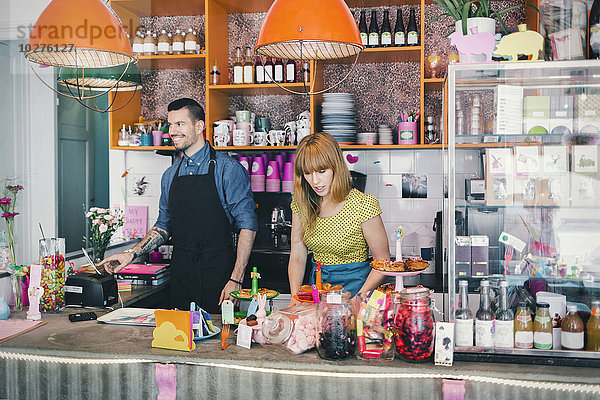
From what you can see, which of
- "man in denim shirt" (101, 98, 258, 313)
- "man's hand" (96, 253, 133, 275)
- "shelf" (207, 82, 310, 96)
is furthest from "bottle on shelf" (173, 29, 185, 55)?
"man's hand" (96, 253, 133, 275)

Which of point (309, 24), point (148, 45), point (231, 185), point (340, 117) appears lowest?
point (231, 185)

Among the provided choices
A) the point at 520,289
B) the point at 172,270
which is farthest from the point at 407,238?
the point at 520,289

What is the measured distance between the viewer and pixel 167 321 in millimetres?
1910

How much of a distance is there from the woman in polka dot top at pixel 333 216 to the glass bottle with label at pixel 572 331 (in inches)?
36.8

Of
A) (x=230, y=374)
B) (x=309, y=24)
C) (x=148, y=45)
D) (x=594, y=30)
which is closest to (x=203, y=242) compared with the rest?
(x=230, y=374)

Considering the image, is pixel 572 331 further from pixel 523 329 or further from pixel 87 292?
pixel 87 292

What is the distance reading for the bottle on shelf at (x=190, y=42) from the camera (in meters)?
3.96

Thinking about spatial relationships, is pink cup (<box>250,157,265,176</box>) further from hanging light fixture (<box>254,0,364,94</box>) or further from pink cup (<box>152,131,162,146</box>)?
hanging light fixture (<box>254,0,364,94</box>)

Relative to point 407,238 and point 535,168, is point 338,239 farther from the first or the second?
point 407,238

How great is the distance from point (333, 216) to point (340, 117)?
1252 millimetres

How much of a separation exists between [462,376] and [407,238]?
2354mm

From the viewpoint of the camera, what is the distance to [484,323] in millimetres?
1768

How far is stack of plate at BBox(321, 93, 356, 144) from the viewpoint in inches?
148

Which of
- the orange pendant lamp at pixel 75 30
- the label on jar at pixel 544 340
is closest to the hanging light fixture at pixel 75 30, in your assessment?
the orange pendant lamp at pixel 75 30
